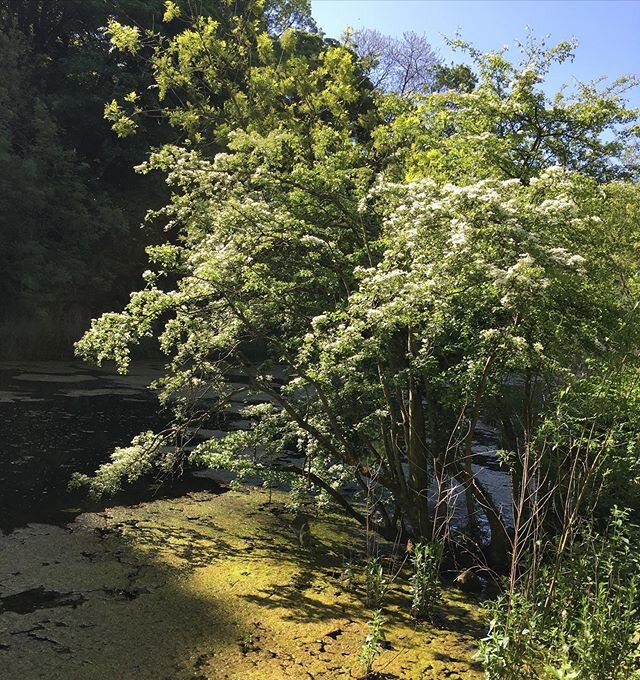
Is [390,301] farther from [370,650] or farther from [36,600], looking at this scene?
[36,600]

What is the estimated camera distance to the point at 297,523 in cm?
614

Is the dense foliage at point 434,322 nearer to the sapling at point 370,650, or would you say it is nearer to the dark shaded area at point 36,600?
the sapling at point 370,650

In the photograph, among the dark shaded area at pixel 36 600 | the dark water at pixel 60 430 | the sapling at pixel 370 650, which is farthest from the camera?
the dark water at pixel 60 430

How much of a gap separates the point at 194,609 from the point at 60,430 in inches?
219

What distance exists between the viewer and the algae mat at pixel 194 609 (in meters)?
3.51

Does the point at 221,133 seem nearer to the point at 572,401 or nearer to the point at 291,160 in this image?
the point at 291,160

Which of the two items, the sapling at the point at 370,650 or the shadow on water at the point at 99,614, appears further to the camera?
the shadow on water at the point at 99,614

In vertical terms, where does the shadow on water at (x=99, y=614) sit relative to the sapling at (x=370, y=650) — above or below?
below

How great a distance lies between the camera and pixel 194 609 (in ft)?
13.7

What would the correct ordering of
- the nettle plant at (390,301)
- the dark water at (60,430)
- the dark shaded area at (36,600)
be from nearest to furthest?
the nettle plant at (390,301), the dark shaded area at (36,600), the dark water at (60,430)

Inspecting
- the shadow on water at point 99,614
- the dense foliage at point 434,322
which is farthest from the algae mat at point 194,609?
the dense foliage at point 434,322

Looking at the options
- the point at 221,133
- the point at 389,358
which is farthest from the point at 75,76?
the point at 389,358

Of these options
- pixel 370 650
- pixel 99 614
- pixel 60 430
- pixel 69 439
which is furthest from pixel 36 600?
pixel 60 430

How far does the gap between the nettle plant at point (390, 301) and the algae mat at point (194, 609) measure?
0.63 meters
